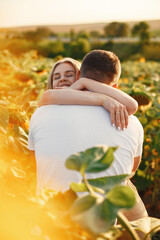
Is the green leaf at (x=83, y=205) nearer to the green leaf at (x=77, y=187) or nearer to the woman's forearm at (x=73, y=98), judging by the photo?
the green leaf at (x=77, y=187)

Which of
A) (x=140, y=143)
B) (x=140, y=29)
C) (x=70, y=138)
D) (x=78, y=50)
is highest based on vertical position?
(x=70, y=138)

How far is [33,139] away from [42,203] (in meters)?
0.69

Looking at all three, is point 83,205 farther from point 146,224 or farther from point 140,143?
point 140,143

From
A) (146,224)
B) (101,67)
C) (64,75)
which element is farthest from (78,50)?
(146,224)

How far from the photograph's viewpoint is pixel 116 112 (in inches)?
44.3

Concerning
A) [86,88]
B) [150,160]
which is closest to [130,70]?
[150,160]

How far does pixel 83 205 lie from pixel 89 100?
0.75 m

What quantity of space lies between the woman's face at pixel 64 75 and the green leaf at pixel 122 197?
1232 millimetres

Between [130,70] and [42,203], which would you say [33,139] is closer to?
[42,203]

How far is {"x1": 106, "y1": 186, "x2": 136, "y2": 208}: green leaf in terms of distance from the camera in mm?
452

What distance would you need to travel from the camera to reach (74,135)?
1056 millimetres

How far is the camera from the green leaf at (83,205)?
1.48 feet

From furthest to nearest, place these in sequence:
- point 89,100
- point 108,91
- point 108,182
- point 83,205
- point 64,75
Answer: point 64,75
point 108,91
point 89,100
point 108,182
point 83,205

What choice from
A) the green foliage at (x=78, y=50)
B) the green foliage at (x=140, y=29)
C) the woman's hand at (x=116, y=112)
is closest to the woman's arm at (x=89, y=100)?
the woman's hand at (x=116, y=112)
